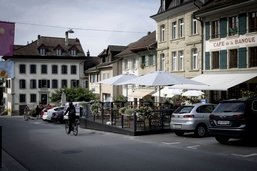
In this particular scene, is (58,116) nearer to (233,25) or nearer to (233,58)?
(233,58)

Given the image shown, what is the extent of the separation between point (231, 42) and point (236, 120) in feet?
58.3

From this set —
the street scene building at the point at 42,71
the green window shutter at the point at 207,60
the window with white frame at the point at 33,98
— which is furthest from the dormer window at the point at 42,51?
the green window shutter at the point at 207,60

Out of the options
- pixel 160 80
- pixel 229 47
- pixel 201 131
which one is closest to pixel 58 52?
pixel 229 47

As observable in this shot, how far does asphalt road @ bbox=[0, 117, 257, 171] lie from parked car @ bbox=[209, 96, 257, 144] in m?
0.50

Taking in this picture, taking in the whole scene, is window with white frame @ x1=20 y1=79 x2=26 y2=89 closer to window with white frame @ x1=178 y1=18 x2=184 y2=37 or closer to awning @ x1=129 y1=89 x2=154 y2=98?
awning @ x1=129 y1=89 x2=154 y2=98

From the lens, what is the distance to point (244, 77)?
96.2 ft

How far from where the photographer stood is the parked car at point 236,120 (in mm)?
15039

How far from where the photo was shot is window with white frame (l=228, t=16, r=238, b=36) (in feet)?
103

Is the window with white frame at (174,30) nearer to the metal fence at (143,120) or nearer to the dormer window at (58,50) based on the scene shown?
the metal fence at (143,120)

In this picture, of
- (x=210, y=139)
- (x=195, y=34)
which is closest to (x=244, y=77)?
(x=195, y=34)

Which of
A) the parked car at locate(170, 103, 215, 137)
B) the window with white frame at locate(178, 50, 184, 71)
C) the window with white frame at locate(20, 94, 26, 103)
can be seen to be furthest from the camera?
the window with white frame at locate(20, 94, 26, 103)

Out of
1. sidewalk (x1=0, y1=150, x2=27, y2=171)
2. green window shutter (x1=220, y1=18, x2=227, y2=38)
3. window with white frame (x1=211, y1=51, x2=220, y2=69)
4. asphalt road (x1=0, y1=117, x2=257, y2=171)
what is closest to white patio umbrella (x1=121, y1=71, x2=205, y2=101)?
asphalt road (x1=0, y1=117, x2=257, y2=171)

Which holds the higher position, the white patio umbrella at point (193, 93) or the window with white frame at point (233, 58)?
the window with white frame at point (233, 58)

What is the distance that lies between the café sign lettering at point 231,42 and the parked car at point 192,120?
12069 mm
